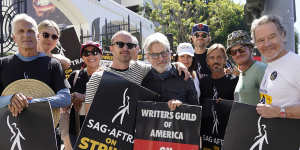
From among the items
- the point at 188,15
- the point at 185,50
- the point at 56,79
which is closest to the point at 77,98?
the point at 56,79

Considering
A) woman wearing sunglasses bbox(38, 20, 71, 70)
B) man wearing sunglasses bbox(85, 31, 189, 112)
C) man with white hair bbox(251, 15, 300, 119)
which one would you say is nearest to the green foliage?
woman wearing sunglasses bbox(38, 20, 71, 70)

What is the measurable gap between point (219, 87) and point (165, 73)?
857 millimetres

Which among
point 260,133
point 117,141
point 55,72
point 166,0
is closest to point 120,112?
point 117,141

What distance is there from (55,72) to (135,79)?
88 cm

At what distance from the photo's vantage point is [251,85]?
2.74 metres

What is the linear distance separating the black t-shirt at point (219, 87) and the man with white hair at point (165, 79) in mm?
560

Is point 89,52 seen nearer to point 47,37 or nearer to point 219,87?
point 47,37

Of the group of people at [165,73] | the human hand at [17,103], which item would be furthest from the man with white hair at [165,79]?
the human hand at [17,103]

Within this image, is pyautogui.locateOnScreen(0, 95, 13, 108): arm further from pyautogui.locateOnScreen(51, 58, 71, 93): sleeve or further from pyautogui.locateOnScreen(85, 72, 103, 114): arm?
pyautogui.locateOnScreen(85, 72, 103, 114): arm

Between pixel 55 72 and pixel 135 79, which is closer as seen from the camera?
pixel 55 72

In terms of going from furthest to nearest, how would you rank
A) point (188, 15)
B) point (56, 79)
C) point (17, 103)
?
point (188, 15) → point (56, 79) → point (17, 103)

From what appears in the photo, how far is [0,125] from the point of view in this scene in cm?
260

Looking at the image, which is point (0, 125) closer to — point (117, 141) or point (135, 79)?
point (117, 141)

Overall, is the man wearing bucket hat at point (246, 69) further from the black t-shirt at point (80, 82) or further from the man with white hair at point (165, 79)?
the black t-shirt at point (80, 82)
